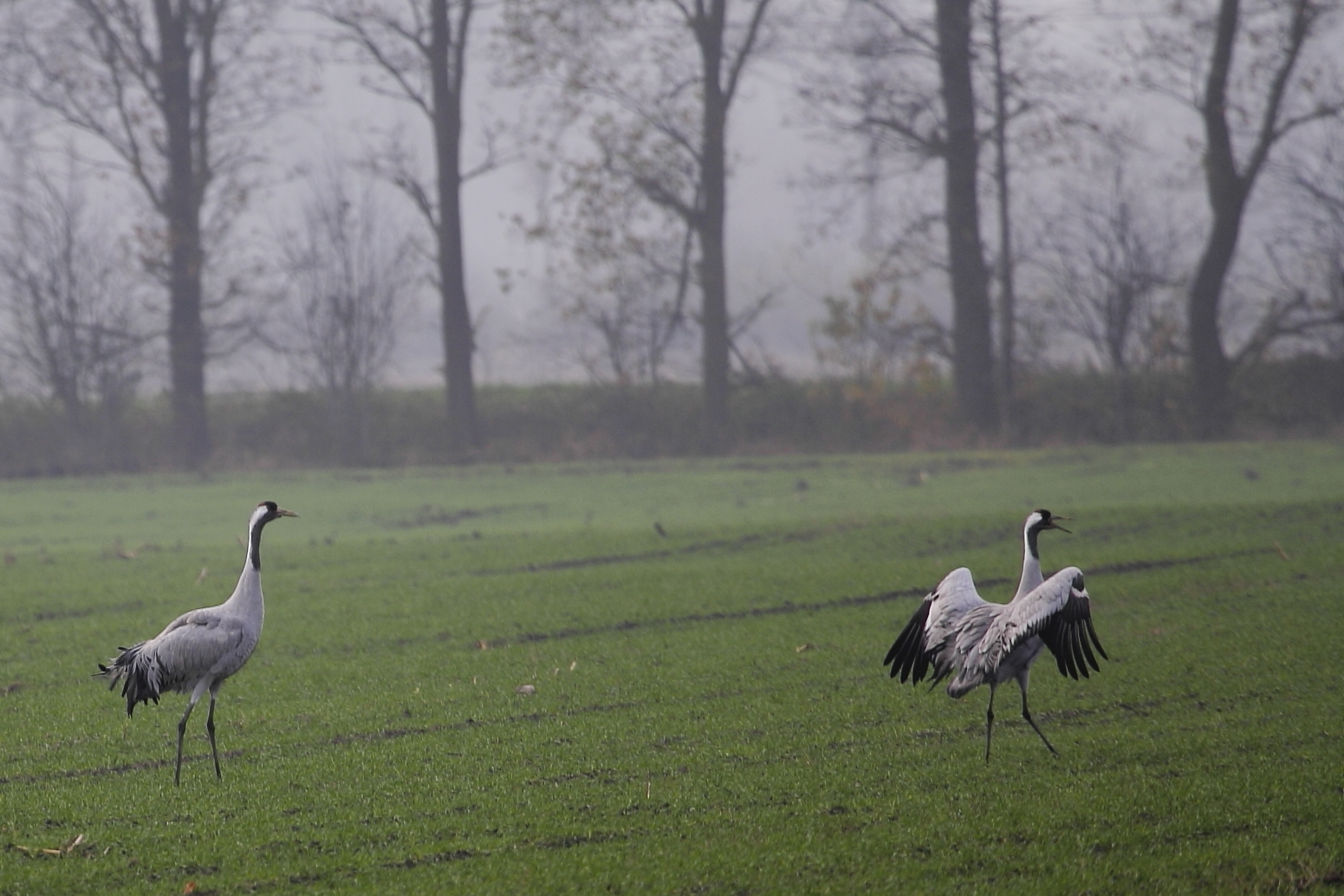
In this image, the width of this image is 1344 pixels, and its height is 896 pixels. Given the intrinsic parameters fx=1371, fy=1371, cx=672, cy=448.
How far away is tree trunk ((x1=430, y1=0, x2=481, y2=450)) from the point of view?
104 ft

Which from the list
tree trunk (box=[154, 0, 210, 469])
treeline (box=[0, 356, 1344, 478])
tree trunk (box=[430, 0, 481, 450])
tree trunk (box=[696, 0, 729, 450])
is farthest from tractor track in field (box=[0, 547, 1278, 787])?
tree trunk (box=[154, 0, 210, 469])

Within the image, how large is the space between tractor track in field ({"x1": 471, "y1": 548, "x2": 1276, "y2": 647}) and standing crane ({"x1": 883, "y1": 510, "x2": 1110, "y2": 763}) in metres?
3.87

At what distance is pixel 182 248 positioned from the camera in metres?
32.0

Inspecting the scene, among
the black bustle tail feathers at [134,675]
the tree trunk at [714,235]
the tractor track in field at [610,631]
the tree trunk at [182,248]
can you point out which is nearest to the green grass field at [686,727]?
the tractor track in field at [610,631]

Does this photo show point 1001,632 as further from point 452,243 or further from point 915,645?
point 452,243

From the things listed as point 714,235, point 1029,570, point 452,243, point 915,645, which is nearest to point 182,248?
point 452,243

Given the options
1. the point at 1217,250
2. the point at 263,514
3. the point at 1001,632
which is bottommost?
the point at 1001,632

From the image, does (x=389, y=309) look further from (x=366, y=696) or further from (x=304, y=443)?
(x=366, y=696)

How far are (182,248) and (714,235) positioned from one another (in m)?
12.4

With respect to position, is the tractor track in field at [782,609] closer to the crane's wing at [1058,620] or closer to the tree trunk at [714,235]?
the crane's wing at [1058,620]

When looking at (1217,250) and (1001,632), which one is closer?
(1001,632)

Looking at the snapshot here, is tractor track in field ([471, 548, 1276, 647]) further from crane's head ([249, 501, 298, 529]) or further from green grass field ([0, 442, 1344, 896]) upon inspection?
crane's head ([249, 501, 298, 529])

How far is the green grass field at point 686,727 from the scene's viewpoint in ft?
18.0

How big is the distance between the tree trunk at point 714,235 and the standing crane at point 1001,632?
2366 centimetres
